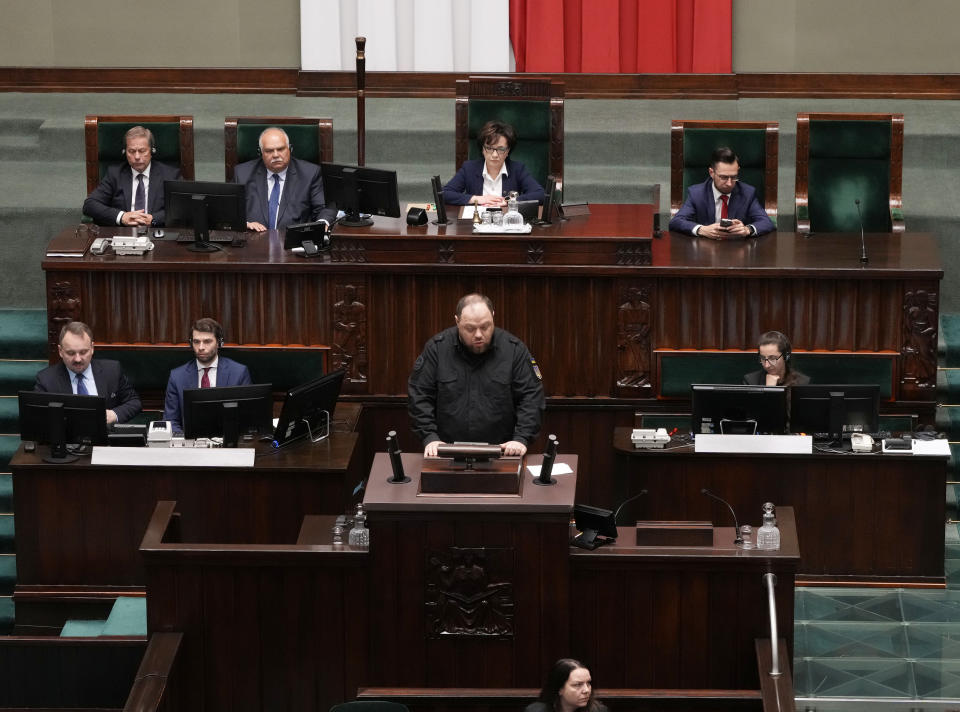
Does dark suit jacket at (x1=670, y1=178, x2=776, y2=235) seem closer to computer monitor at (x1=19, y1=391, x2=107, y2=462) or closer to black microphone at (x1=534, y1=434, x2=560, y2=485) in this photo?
black microphone at (x1=534, y1=434, x2=560, y2=485)

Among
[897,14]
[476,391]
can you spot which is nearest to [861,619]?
[476,391]

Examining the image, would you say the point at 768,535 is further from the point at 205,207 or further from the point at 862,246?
the point at 205,207

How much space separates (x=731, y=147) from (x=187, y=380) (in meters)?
3.02

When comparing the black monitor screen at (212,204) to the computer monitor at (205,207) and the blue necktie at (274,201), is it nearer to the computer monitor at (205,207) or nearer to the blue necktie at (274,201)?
the computer monitor at (205,207)

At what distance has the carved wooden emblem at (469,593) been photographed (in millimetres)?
5723

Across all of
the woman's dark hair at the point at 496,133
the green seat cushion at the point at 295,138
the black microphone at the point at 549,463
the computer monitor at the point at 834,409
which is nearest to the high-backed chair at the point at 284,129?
the green seat cushion at the point at 295,138

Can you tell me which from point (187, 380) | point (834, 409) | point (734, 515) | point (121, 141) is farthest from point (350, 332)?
point (834, 409)

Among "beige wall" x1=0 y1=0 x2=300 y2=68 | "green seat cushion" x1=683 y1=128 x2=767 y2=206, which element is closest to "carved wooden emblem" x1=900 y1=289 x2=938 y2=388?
"green seat cushion" x1=683 y1=128 x2=767 y2=206

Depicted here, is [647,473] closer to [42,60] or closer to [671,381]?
[671,381]

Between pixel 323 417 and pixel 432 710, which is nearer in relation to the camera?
pixel 432 710

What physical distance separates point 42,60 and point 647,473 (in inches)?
223

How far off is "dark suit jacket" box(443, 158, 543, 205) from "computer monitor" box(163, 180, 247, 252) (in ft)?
3.41

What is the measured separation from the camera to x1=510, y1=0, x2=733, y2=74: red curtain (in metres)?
10.7

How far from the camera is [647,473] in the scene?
7.21m
